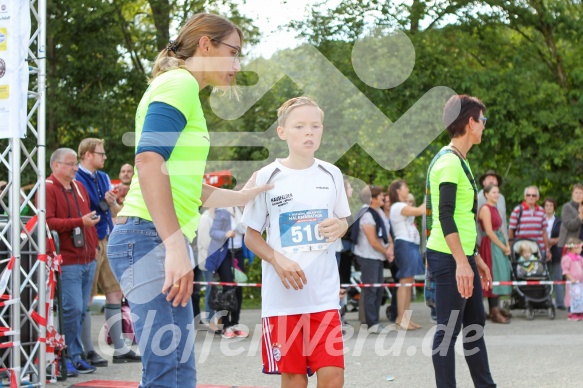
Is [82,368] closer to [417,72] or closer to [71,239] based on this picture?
[71,239]

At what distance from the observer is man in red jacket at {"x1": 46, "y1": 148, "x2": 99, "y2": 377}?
7523 mm

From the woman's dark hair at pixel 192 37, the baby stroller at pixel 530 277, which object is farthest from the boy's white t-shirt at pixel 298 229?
the baby stroller at pixel 530 277

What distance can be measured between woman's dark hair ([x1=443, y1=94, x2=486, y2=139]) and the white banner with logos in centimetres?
313

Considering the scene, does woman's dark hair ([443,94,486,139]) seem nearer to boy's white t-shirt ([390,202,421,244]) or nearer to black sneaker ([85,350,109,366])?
black sneaker ([85,350,109,366])

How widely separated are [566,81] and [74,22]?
1185 centimetres

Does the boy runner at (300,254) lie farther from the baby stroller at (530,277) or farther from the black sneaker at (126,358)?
the baby stroller at (530,277)

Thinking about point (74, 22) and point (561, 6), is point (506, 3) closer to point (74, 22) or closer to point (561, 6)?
point (561, 6)

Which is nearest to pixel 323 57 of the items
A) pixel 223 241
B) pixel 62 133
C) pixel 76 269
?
pixel 62 133

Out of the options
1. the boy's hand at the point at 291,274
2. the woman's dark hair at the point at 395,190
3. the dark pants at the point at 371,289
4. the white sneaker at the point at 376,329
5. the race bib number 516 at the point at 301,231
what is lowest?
the white sneaker at the point at 376,329

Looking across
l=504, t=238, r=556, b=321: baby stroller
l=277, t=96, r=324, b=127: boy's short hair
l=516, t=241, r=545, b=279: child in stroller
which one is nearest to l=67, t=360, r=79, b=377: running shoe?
l=277, t=96, r=324, b=127: boy's short hair

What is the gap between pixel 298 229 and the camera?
4426mm

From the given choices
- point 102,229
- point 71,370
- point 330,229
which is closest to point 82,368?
point 71,370

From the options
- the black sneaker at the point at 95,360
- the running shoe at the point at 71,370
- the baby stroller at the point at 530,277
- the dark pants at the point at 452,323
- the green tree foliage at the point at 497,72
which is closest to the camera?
the dark pants at the point at 452,323

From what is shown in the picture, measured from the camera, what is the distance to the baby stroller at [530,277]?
470 inches
